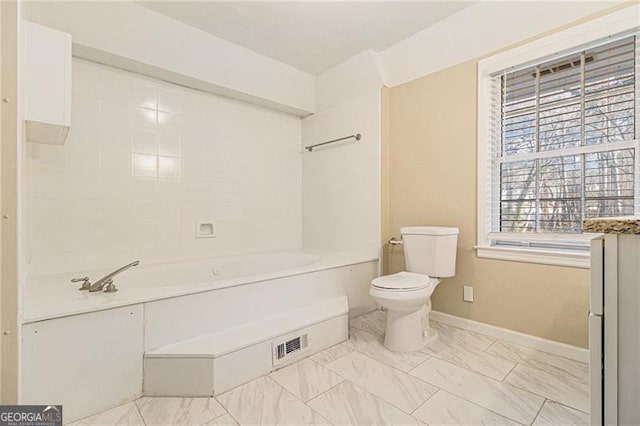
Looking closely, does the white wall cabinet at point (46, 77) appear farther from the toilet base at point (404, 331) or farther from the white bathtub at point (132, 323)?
the toilet base at point (404, 331)

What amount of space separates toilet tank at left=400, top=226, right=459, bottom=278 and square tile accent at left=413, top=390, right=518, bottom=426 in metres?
0.88

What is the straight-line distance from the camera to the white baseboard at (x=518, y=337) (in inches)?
71.2

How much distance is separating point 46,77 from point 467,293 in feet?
9.12

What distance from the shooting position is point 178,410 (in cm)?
138

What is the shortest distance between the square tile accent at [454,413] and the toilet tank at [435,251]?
884mm

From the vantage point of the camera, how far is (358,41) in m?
2.53

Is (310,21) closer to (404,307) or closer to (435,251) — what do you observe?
(435,251)

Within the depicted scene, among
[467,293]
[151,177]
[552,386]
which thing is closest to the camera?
[552,386]

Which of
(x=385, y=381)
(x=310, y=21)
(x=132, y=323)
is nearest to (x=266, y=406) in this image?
(x=385, y=381)

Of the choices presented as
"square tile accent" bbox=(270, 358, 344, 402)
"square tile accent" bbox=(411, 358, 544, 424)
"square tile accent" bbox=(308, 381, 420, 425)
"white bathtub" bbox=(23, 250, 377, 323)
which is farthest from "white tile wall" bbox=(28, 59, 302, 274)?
"square tile accent" bbox=(411, 358, 544, 424)

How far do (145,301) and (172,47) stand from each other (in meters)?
1.80

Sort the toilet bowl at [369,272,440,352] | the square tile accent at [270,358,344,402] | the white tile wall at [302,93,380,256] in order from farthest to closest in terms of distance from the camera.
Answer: the white tile wall at [302,93,380,256] < the toilet bowl at [369,272,440,352] < the square tile accent at [270,358,344,402]

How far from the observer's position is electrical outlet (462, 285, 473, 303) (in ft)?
7.41

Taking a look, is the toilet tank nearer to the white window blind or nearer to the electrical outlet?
the electrical outlet
